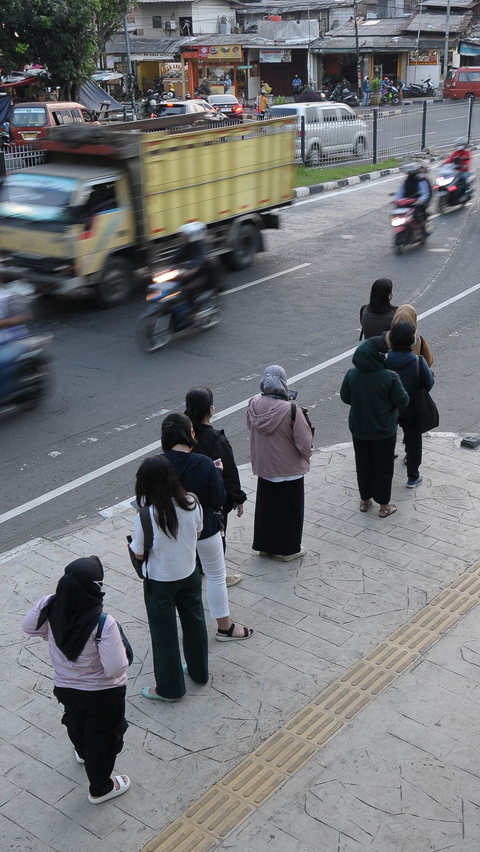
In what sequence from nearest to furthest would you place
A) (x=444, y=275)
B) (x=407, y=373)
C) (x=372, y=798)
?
(x=372, y=798), (x=407, y=373), (x=444, y=275)

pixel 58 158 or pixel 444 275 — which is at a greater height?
pixel 58 158

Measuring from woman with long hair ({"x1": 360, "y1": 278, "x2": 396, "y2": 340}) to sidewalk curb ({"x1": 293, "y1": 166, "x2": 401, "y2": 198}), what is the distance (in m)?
13.7

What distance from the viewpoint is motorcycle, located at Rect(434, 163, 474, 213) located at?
1827 centimetres

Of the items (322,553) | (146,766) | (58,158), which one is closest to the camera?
(146,766)

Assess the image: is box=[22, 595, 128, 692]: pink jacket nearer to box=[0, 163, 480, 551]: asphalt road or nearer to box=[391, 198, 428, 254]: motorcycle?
box=[0, 163, 480, 551]: asphalt road

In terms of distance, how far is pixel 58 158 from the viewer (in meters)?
13.5

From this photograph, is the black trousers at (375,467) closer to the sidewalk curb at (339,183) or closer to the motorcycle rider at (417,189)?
the motorcycle rider at (417,189)

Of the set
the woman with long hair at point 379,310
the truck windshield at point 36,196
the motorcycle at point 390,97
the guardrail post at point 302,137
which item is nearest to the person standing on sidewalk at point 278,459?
the woman with long hair at point 379,310

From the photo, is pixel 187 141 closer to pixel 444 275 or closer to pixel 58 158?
pixel 58 158

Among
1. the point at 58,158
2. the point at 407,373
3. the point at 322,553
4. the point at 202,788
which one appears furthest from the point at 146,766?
the point at 58,158

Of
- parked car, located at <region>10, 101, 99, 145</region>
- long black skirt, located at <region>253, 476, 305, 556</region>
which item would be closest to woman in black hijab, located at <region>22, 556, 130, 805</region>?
long black skirt, located at <region>253, 476, 305, 556</region>

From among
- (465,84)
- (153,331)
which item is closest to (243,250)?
(153,331)

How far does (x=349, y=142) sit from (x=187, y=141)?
13.6m

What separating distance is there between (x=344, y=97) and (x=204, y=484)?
1926 inches
